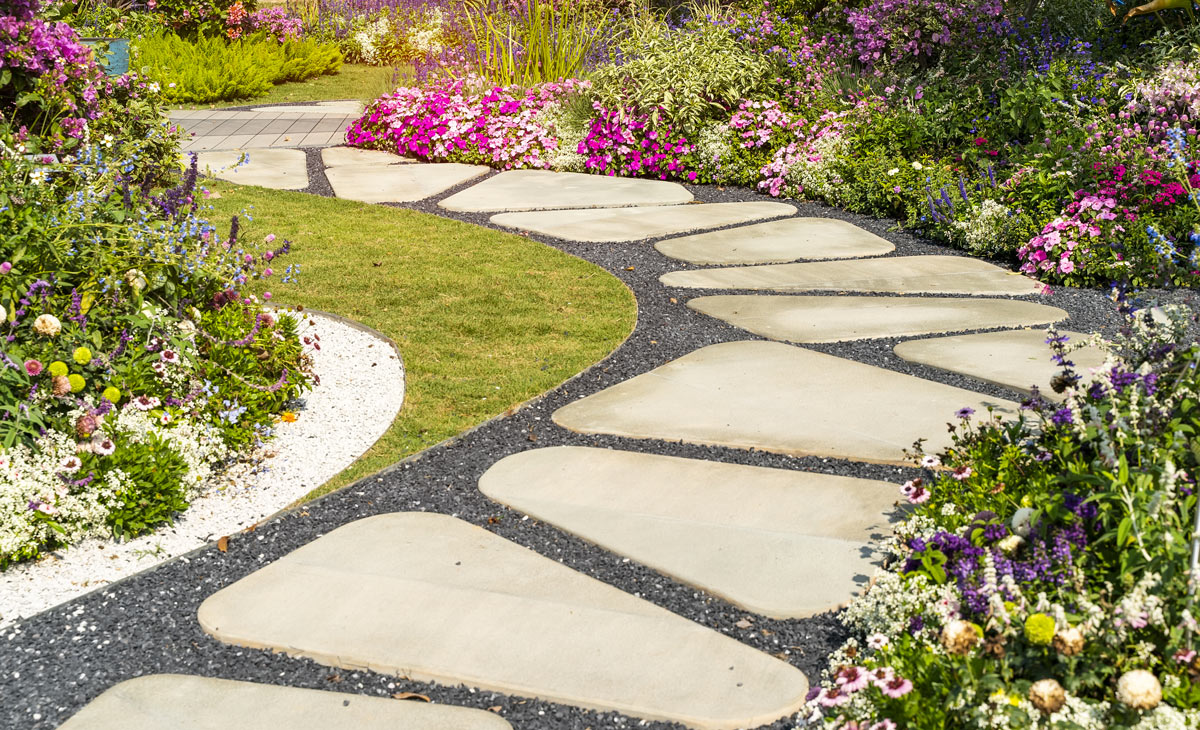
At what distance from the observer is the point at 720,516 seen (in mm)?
2680

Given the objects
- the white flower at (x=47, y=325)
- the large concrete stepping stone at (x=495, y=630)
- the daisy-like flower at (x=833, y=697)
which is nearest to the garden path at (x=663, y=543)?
the large concrete stepping stone at (x=495, y=630)

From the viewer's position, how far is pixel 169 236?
10.6ft

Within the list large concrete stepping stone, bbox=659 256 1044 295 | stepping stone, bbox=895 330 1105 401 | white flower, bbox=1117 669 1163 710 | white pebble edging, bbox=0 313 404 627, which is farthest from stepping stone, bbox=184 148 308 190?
white flower, bbox=1117 669 1163 710

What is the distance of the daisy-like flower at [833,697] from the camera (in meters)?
1.83

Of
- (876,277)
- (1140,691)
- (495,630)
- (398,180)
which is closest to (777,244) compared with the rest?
(876,277)

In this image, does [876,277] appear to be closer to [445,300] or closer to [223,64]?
[445,300]

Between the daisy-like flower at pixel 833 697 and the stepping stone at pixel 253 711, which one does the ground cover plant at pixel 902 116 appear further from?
the stepping stone at pixel 253 711

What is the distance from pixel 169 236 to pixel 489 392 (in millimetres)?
1116

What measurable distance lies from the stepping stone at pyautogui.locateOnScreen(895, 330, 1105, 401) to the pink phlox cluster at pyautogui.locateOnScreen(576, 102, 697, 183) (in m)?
3.31

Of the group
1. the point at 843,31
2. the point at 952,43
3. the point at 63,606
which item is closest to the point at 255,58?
the point at 843,31

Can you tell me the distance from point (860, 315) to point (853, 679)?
Answer: 102 inches

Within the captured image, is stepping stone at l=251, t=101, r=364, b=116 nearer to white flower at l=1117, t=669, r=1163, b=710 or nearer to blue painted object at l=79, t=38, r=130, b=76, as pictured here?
blue painted object at l=79, t=38, r=130, b=76

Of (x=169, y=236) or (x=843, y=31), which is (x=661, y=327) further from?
(x=843, y=31)

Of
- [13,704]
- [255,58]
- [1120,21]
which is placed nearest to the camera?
[13,704]
